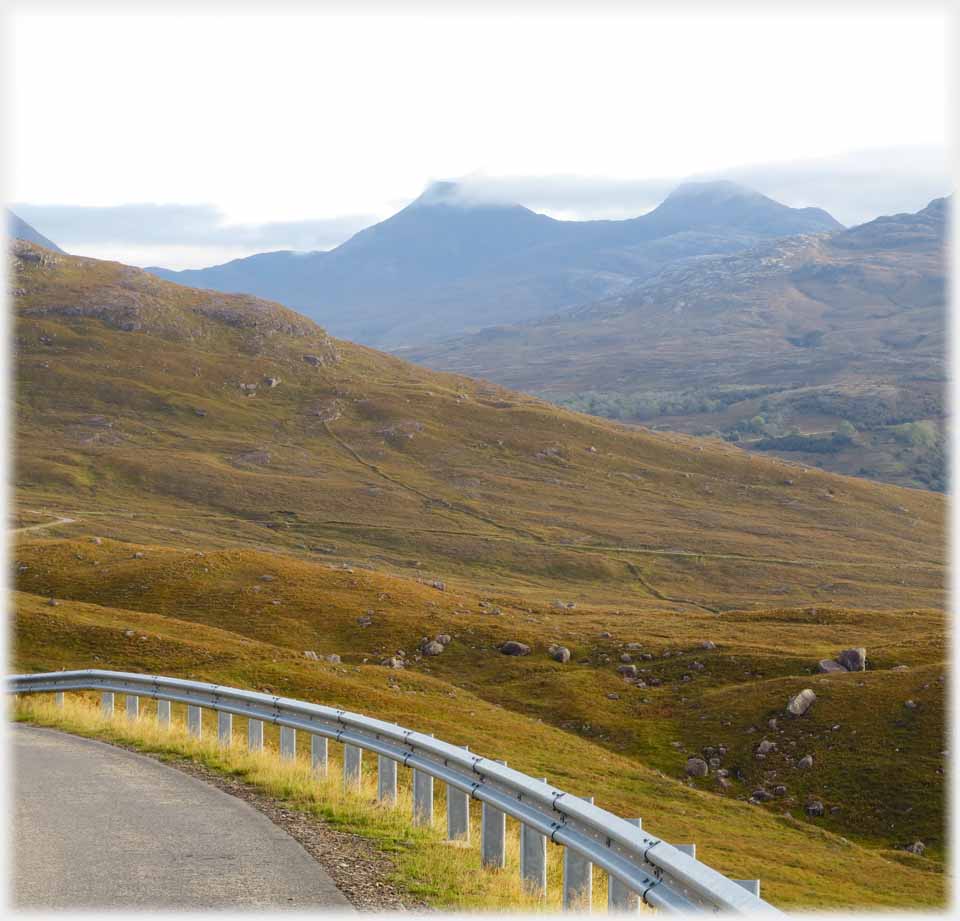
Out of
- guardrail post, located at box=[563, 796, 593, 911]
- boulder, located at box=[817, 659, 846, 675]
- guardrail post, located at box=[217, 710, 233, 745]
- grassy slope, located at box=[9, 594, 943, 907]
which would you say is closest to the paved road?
guardrail post, located at box=[563, 796, 593, 911]

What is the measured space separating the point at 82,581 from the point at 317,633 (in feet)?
54.7

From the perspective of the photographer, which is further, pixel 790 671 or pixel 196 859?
pixel 790 671

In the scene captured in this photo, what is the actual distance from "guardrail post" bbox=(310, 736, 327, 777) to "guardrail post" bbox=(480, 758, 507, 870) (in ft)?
21.7

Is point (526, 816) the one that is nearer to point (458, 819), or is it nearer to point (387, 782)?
point (458, 819)

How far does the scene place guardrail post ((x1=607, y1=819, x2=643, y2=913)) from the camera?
11.3 meters

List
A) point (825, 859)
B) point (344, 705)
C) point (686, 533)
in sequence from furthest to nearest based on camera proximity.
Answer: point (686, 533)
point (344, 705)
point (825, 859)

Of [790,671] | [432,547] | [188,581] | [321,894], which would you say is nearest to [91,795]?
[321,894]

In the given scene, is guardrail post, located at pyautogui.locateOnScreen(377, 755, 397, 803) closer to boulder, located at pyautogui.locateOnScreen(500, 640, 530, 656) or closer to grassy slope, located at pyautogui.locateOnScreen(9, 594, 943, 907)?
grassy slope, located at pyautogui.locateOnScreen(9, 594, 943, 907)

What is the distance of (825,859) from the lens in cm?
3688

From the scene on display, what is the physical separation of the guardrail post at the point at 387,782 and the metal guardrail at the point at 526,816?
0.06 feet

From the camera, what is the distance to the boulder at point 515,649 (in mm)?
65562

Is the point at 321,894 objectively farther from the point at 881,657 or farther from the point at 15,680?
the point at 881,657

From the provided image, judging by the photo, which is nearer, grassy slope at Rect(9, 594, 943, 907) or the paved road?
the paved road

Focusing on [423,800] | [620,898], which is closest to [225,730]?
[423,800]
